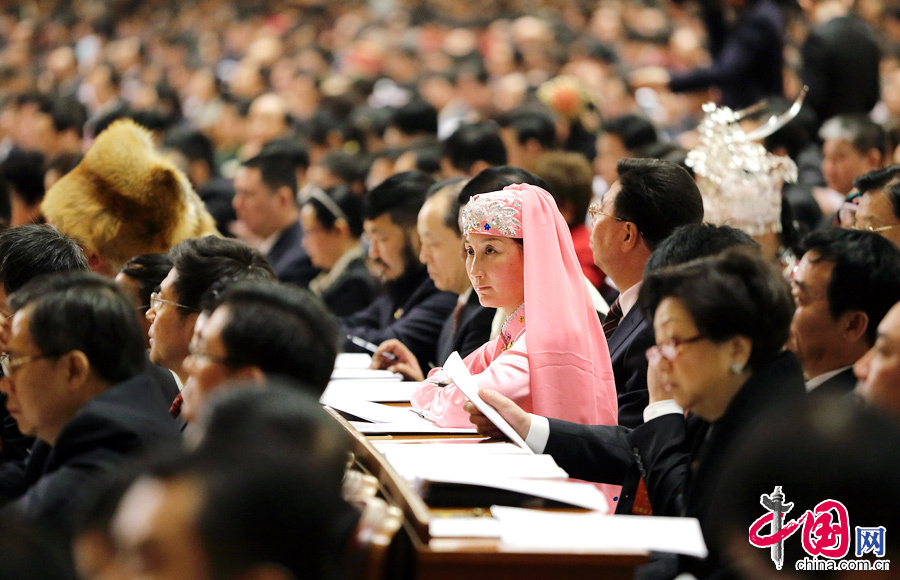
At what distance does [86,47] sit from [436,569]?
12.8 metres

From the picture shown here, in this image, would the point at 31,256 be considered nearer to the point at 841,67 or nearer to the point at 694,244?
the point at 694,244

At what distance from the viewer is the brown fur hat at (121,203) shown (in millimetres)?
3885

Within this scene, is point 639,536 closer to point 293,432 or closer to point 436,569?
point 436,569

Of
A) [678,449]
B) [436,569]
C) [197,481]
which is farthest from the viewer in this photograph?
[678,449]

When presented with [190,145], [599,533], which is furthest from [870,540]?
[190,145]

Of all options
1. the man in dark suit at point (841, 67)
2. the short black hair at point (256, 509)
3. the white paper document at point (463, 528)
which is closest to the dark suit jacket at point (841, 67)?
the man in dark suit at point (841, 67)

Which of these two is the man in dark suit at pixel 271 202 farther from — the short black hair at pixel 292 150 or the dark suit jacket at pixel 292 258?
the short black hair at pixel 292 150

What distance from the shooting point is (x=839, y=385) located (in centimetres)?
230

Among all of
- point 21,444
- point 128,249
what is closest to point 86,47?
point 128,249

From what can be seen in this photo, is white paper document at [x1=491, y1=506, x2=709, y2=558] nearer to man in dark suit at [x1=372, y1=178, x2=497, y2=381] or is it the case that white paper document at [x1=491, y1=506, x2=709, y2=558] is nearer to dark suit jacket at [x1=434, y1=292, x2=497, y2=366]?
dark suit jacket at [x1=434, y1=292, x2=497, y2=366]

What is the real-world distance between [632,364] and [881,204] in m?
0.95

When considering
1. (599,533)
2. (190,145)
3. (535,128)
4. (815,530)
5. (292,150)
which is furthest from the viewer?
(190,145)

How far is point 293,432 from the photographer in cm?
145

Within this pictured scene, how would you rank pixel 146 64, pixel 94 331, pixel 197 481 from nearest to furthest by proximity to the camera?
pixel 197 481 < pixel 94 331 < pixel 146 64
